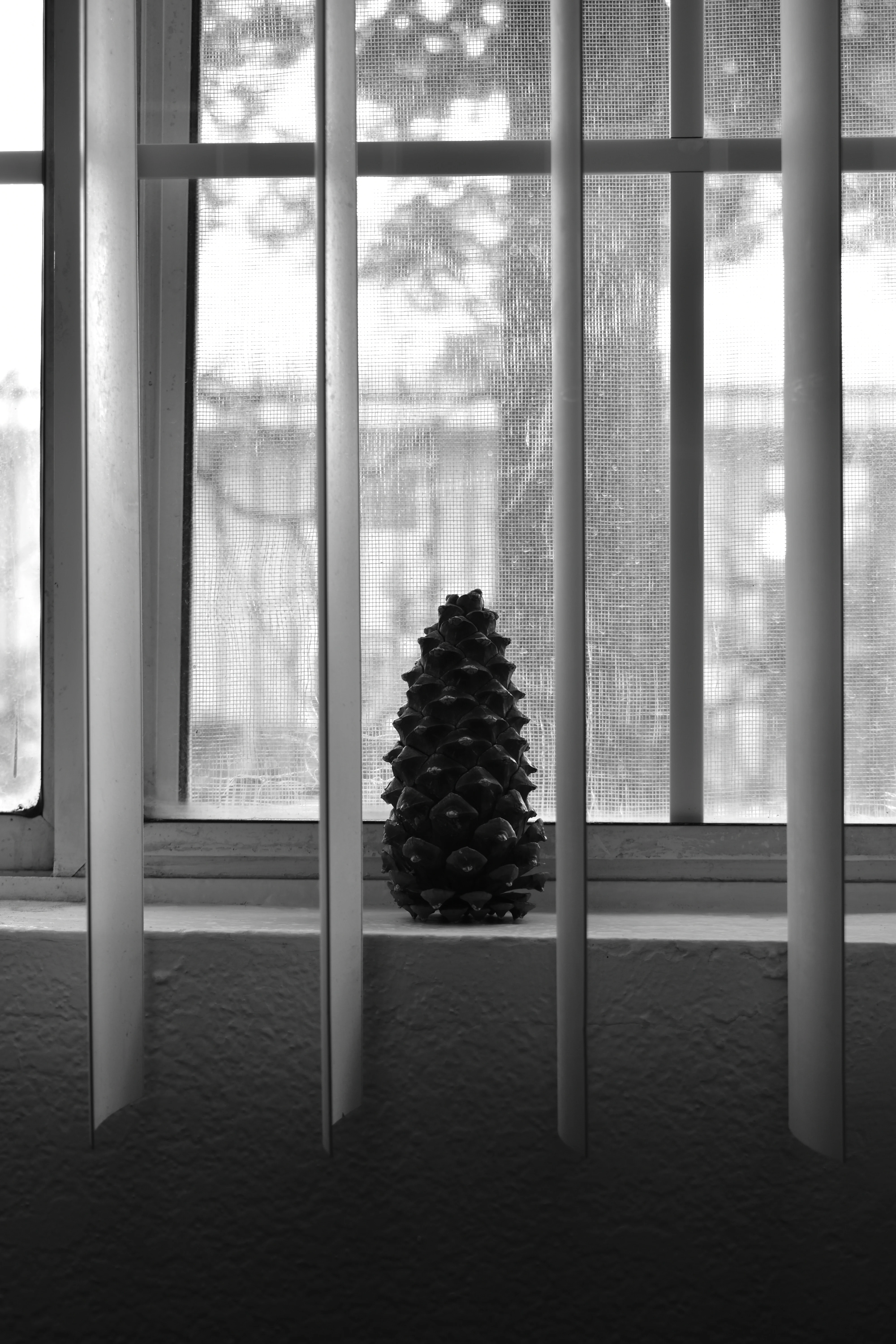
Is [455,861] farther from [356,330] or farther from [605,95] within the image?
[605,95]

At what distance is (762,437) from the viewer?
86 cm

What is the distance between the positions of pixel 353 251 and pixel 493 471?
224mm

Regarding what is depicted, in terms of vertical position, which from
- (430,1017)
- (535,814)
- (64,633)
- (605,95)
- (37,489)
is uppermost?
(605,95)

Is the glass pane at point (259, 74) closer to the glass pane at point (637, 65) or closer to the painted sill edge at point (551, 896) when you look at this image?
the glass pane at point (637, 65)

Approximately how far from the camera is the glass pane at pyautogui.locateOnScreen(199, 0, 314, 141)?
884mm

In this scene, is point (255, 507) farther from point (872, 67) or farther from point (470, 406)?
point (872, 67)

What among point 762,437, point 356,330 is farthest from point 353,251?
point 762,437

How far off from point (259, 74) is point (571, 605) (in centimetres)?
54

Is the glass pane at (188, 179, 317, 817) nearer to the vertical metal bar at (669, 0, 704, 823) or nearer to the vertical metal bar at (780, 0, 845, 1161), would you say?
the vertical metal bar at (669, 0, 704, 823)

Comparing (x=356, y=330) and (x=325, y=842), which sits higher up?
(x=356, y=330)

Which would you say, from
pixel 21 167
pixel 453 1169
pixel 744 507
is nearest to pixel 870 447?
pixel 744 507

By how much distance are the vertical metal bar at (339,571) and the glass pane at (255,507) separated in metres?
0.18

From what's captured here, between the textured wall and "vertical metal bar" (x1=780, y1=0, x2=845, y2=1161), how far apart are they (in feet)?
0.23

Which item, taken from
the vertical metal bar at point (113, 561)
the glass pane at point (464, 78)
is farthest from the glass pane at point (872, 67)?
the vertical metal bar at point (113, 561)
